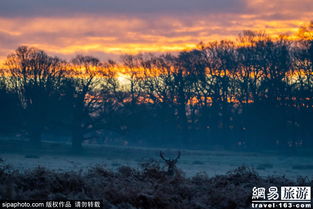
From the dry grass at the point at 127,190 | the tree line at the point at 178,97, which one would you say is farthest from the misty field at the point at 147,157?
the dry grass at the point at 127,190

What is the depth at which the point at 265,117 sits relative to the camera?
217ft

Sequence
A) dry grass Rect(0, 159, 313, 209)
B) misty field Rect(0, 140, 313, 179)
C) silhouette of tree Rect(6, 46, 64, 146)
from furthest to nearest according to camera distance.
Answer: silhouette of tree Rect(6, 46, 64, 146)
misty field Rect(0, 140, 313, 179)
dry grass Rect(0, 159, 313, 209)

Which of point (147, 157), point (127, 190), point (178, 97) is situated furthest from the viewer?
point (178, 97)

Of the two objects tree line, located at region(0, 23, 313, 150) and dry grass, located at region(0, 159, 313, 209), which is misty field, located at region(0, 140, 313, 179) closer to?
tree line, located at region(0, 23, 313, 150)

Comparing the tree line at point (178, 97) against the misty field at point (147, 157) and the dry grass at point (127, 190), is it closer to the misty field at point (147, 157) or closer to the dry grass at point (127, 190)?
the misty field at point (147, 157)

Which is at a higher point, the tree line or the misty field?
the tree line

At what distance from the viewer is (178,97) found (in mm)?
70875

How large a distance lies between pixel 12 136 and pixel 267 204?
6066 cm

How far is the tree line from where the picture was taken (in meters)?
60.5

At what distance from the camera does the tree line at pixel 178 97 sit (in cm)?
6050

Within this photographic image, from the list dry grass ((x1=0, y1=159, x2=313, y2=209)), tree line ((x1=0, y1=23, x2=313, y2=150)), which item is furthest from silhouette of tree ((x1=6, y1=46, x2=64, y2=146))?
dry grass ((x1=0, y1=159, x2=313, y2=209))

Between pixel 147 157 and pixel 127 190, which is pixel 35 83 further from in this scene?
pixel 127 190

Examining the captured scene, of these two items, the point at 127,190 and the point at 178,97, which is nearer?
the point at 127,190

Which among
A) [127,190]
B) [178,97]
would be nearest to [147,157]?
[178,97]
